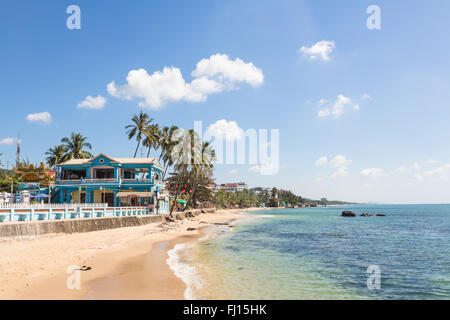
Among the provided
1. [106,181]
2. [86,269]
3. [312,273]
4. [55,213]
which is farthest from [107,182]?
[312,273]

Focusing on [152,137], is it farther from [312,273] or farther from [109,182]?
[312,273]

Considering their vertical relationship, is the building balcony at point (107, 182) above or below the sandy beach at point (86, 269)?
above

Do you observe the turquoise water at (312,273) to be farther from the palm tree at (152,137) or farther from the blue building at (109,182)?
the palm tree at (152,137)

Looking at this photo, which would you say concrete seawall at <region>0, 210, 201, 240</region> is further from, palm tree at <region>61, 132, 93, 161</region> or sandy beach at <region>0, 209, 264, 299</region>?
palm tree at <region>61, 132, 93, 161</region>

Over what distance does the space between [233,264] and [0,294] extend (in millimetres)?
9291

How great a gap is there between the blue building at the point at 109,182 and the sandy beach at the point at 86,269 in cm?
1871

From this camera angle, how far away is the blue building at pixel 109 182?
37375 mm

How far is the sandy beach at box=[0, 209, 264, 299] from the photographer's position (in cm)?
864

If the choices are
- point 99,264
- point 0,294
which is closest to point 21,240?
point 99,264

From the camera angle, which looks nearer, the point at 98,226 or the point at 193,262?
the point at 193,262

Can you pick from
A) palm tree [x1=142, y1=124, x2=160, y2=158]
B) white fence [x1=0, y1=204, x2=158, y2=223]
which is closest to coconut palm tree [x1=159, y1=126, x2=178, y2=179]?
palm tree [x1=142, y1=124, x2=160, y2=158]

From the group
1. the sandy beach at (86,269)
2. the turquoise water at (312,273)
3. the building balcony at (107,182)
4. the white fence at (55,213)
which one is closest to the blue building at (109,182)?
the building balcony at (107,182)

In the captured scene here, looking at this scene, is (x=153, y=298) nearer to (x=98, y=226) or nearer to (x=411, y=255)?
(x=98, y=226)

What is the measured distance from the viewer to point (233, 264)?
46.6ft
